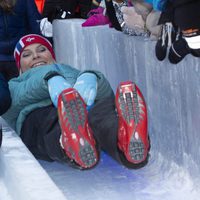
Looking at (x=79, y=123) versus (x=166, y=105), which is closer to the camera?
(x=79, y=123)

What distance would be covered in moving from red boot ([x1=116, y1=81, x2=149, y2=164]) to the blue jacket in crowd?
2648 millimetres

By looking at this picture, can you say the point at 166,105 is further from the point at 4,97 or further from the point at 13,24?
the point at 13,24

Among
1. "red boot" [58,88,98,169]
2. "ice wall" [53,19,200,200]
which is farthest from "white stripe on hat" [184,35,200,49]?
"red boot" [58,88,98,169]

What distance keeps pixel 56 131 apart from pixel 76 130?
317 mm

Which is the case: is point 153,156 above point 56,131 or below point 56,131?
below

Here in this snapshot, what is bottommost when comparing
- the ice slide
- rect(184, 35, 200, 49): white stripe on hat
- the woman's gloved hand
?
the ice slide

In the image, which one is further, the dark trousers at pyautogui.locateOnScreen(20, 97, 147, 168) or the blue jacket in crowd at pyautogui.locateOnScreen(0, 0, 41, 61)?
the blue jacket in crowd at pyautogui.locateOnScreen(0, 0, 41, 61)

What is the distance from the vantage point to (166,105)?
9.46 ft

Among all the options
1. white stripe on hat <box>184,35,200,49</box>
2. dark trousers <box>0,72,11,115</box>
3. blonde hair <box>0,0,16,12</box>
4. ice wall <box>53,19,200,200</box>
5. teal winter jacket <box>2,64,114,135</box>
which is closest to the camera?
white stripe on hat <box>184,35,200,49</box>

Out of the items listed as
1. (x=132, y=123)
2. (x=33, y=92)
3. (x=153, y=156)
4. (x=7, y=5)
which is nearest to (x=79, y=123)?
(x=132, y=123)

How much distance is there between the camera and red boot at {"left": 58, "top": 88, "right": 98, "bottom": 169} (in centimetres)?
225

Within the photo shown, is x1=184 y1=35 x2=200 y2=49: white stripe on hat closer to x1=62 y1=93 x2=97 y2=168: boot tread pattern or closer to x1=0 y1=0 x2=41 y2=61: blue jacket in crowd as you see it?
x1=62 y1=93 x2=97 y2=168: boot tread pattern

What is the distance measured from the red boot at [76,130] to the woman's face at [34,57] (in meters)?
1.37

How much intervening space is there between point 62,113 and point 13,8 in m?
2.67
